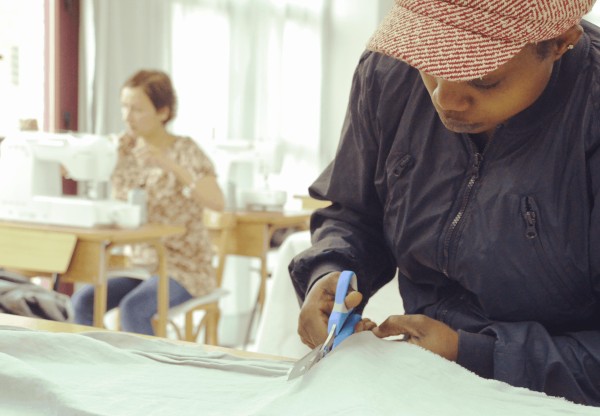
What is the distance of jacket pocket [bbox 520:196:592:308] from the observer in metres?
1.07

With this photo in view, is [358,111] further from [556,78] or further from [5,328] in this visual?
[5,328]

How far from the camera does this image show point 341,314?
1.07 m

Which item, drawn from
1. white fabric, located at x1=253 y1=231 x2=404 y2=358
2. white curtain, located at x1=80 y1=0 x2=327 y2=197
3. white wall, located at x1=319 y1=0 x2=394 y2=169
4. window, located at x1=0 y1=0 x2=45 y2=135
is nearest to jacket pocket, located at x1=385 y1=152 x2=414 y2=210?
white fabric, located at x1=253 y1=231 x2=404 y2=358

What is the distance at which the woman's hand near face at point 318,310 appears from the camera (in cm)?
113

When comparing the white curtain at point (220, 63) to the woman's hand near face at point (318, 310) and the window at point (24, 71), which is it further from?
the woman's hand near face at point (318, 310)

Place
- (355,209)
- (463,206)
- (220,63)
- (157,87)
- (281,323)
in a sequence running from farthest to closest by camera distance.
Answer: (220,63)
(157,87)
(281,323)
(355,209)
(463,206)

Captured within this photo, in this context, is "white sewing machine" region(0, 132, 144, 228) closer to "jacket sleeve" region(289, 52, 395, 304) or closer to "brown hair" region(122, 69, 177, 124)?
"brown hair" region(122, 69, 177, 124)

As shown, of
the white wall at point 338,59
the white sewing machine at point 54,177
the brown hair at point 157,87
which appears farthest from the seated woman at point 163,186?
the white wall at point 338,59

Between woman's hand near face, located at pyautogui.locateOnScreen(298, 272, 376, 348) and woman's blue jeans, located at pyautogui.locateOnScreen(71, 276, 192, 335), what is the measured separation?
2229mm

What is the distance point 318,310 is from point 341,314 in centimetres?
8

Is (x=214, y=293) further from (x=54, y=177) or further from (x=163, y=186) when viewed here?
(x=54, y=177)

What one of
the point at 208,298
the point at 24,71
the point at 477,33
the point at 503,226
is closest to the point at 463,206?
the point at 503,226

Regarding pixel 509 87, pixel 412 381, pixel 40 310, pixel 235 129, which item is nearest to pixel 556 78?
pixel 509 87

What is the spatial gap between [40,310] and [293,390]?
122cm
